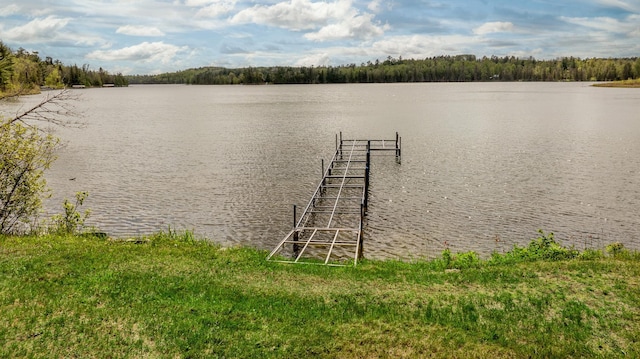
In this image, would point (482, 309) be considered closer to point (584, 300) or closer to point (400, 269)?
point (584, 300)

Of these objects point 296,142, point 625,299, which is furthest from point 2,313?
point 296,142

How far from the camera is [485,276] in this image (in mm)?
17000

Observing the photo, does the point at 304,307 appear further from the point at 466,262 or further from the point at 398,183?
the point at 398,183

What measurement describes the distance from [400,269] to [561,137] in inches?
2249

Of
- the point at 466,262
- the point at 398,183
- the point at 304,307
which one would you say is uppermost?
the point at 304,307

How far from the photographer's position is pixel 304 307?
1416 centimetres

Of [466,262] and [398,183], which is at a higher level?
[466,262]

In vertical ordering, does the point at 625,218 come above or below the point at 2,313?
below

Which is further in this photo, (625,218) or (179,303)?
(625,218)

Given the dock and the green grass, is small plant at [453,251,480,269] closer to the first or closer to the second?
the green grass

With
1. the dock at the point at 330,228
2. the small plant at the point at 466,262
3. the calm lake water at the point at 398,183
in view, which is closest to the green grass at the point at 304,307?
the small plant at the point at 466,262

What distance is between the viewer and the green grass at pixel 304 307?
11.8m

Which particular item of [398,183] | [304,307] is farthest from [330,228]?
[398,183]

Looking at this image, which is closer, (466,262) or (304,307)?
(304,307)
